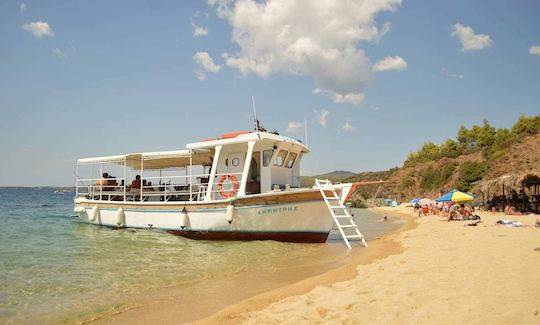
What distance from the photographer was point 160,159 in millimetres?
15781

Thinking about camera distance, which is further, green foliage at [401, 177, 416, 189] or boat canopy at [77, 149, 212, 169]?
green foliage at [401, 177, 416, 189]

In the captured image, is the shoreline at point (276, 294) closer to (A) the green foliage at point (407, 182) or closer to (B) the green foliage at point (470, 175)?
(B) the green foliage at point (470, 175)

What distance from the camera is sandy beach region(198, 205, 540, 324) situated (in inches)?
157

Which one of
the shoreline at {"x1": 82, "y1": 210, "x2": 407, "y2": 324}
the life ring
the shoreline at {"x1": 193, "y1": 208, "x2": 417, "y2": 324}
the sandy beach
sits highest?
the life ring

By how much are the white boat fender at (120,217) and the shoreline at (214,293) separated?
353 inches

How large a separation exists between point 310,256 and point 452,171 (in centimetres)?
5224

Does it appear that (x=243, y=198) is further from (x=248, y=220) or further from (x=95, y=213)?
(x=95, y=213)

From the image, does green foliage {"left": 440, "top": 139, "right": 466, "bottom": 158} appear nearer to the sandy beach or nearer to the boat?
the boat

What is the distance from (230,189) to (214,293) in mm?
6883

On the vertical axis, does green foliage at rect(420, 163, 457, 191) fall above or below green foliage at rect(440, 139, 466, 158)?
below

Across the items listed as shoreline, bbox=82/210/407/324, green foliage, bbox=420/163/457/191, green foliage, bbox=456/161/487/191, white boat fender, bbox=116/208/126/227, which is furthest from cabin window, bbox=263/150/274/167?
green foliage, bbox=420/163/457/191

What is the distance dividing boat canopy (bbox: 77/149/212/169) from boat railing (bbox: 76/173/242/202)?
0.73 m

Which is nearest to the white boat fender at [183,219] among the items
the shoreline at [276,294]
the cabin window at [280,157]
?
the cabin window at [280,157]

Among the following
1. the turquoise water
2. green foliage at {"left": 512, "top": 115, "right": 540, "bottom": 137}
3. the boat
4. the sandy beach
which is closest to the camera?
the sandy beach
